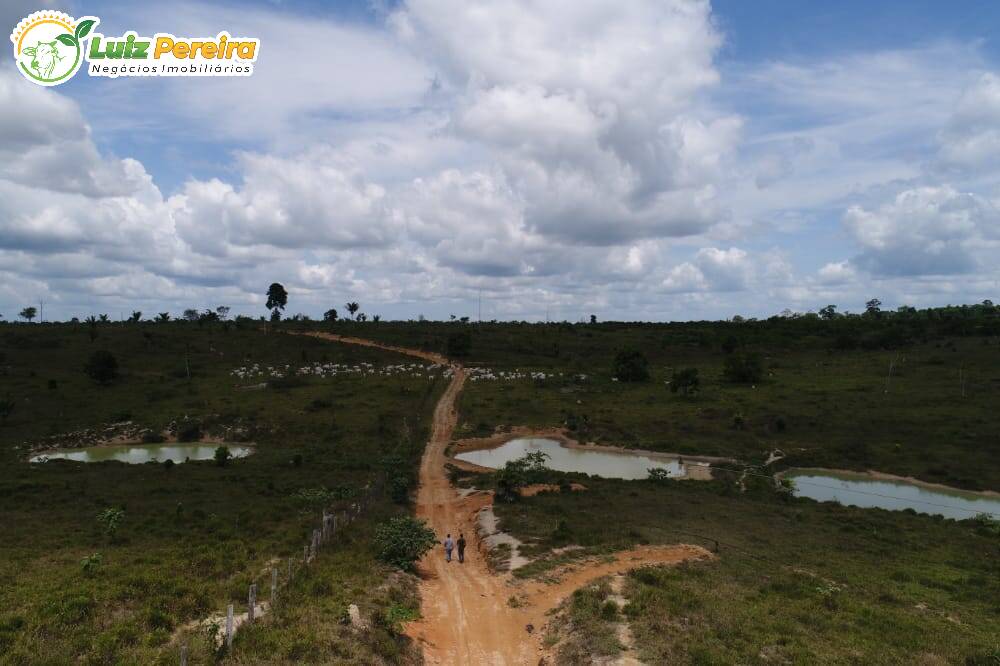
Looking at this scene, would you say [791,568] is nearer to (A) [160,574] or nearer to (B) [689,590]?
(B) [689,590]

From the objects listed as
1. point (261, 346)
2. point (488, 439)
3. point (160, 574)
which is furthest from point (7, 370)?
point (160, 574)

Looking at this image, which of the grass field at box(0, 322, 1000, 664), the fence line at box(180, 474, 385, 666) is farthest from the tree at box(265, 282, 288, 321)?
the fence line at box(180, 474, 385, 666)

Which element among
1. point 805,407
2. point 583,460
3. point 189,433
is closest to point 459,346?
point 189,433

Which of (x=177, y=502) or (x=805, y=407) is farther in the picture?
(x=805, y=407)

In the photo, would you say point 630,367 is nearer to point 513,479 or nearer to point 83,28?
point 513,479

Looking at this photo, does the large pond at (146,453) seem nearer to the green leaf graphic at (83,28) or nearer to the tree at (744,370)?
the green leaf graphic at (83,28)

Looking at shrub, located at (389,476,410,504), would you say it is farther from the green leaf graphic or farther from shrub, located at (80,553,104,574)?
the green leaf graphic

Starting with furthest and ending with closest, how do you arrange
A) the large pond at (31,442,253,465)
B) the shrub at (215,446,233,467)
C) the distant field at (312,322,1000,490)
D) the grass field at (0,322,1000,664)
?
the distant field at (312,322,1000,490) → the large pond at (31,442,253,465) → the shrub at (215,446,233,467) → the grass field at (0,322,1000,664)
